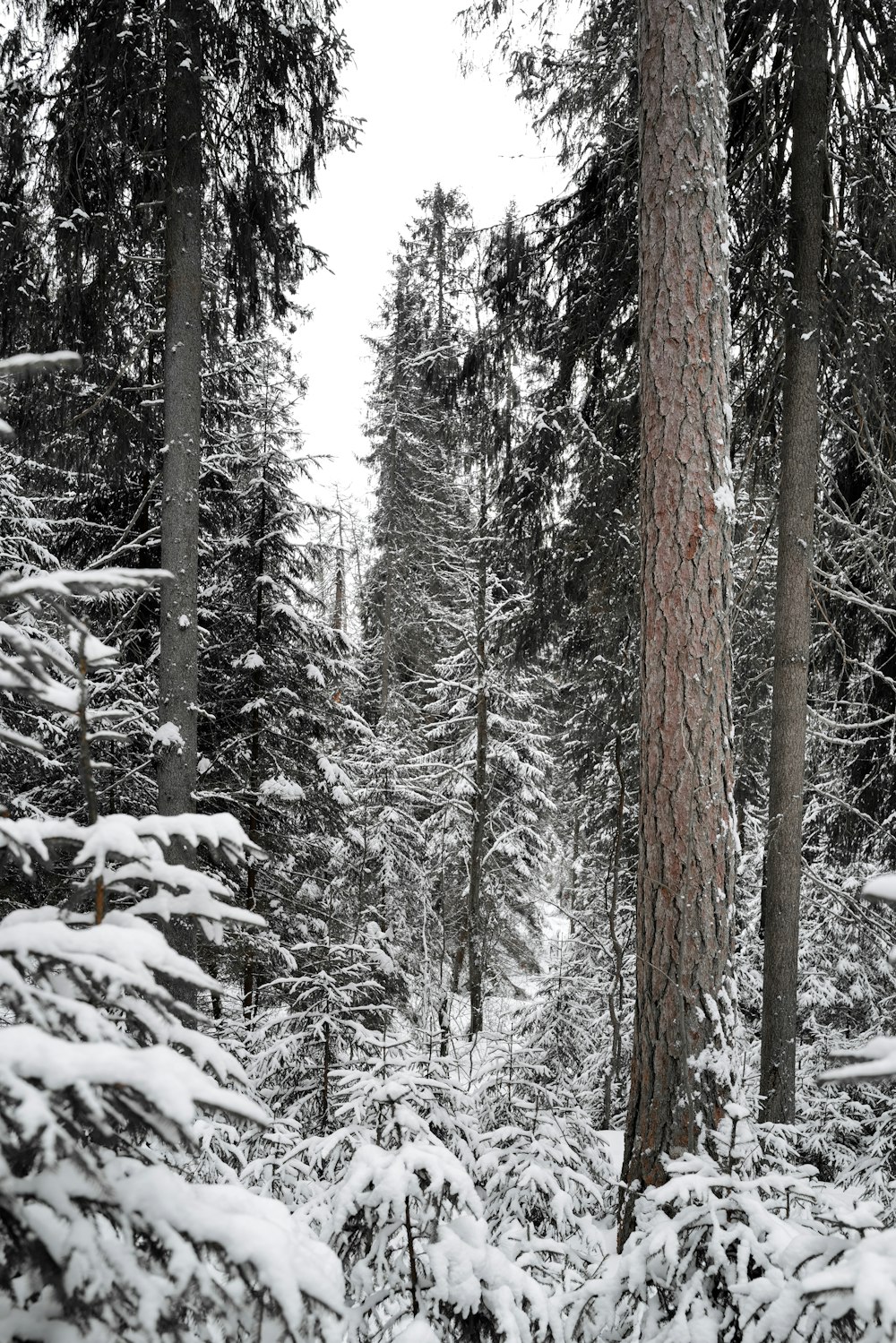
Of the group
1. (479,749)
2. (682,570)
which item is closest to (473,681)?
(479,749)

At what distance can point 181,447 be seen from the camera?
5.38m

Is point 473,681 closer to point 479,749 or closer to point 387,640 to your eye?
point 479,749

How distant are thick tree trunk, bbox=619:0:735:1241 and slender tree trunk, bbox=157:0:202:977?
3481mm

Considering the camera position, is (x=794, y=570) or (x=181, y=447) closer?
(x=794, y=570)

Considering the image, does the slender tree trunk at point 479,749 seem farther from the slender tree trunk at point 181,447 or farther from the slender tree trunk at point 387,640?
the slender tree trunk at point 181,447

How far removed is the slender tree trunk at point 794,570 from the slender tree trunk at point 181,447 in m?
4.01

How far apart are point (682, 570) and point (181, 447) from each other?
3.89 meters

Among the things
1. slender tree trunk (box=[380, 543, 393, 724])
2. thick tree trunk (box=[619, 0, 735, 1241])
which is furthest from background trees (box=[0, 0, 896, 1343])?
slender tree trunk (box=[380, 543, 393, 724])

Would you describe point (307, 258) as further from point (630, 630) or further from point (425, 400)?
point (425, 400)

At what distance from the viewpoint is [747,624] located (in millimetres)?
7441

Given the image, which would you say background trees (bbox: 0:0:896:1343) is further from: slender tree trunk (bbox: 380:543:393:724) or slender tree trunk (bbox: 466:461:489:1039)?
slender tree trunk (bbox: 380:543:393:724)

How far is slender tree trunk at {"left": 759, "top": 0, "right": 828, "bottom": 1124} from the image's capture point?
15.9 ft

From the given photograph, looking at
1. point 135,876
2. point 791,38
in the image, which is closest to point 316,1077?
point 135,876

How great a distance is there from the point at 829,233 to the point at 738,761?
4.94m
